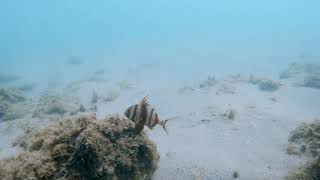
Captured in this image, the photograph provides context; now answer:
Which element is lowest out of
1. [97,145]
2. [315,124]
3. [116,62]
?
[116,62]

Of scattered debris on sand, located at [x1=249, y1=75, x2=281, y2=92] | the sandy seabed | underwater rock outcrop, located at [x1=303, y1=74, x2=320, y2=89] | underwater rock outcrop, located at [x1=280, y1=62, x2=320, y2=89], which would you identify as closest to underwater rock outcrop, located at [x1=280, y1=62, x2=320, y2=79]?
underwater rock outcrop, located at [x1=280, y1=62, x2=320, y2=89]

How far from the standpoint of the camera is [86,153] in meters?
4.44

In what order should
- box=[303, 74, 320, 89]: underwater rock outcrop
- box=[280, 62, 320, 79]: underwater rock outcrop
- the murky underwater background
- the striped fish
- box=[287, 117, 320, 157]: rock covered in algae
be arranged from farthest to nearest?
box=[280, 62, 320, 79]: underwater rock outcrop
box=[303, 74, 320, 89]: underwater rock outcrop
the murky underwater background
box=[287, 117, 320, 157]: rock covered in algae
the striped fish

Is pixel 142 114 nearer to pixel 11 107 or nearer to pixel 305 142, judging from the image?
pixel 305 142

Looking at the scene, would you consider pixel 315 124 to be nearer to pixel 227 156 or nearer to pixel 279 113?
pixel 227 156

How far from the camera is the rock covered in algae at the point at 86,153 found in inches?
170

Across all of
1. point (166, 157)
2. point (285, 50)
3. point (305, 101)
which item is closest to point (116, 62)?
point (285, 50)

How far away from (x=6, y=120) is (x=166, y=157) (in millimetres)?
9272

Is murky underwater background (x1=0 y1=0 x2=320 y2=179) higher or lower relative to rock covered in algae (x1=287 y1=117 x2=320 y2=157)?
lower

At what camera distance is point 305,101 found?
43.7 feet

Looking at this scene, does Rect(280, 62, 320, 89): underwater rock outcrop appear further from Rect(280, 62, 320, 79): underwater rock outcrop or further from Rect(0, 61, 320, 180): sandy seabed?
Rect(0, 61, 320, 180): sandy seabed

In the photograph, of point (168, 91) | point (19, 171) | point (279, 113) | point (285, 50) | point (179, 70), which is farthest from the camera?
point (285, 50)

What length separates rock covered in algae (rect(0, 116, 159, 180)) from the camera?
4320 mm

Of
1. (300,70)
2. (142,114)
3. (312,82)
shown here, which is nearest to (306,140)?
(142,114)
